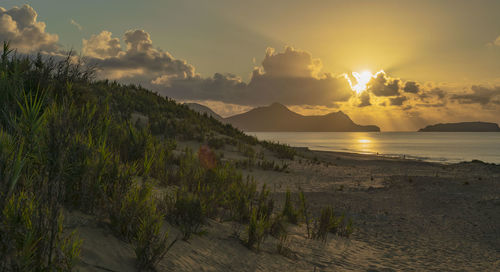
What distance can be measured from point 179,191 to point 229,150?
49.7 feet

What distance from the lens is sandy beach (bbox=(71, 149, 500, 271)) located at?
10.6 ft

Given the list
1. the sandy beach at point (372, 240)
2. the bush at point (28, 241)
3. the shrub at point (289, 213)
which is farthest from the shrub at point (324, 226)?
the bush at point (28, 241)

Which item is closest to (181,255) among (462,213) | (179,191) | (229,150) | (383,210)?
(179,191)

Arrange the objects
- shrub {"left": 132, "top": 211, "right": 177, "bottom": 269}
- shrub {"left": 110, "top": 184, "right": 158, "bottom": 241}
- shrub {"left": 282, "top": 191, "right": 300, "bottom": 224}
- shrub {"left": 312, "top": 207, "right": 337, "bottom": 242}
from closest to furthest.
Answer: shrub {"left": 132, "top": 211, "right": 177, "bottom": 269} → shrub {"left": 110, "top": 184, "right": 158, "bottom": 241} → shrub {"left": 312, "top": 207, "right": 337, "bottom": 242} → shrub {"left": 282, "top": 191, "right": 300, "bottom": 224}

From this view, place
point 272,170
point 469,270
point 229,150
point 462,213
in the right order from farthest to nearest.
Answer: point 229,150 → point 272,170 → point 462,213 → point 469,270

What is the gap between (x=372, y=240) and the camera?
6.52 meters

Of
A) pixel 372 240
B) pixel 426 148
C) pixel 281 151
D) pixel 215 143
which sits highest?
pixel 426 148

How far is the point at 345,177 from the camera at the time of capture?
16609mm

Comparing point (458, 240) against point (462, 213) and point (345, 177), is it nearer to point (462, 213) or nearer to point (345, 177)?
point (462, 213)

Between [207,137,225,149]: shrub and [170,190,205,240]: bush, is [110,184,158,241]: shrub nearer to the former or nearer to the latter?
[170,190,205,240]: bush

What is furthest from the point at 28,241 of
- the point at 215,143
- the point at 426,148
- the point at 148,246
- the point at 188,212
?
the point at 426,148

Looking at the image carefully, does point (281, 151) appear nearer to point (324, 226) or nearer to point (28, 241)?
point (324, 226)

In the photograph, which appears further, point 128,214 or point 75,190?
point 75,190

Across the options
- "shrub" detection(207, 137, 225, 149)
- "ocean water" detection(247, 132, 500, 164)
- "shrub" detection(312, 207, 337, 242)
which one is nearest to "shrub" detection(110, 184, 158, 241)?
"shrub" detection(312, 207, 337, 242)
